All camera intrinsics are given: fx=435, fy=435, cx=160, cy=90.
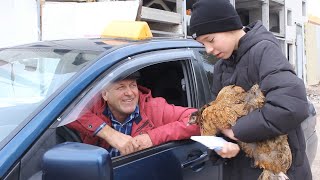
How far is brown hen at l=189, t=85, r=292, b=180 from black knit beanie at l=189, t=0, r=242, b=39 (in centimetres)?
A: 26

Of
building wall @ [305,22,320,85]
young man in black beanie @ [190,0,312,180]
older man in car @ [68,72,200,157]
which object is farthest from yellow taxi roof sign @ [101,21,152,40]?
building wall @ [305,22,320,85]

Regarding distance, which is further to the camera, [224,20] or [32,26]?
[32,26]

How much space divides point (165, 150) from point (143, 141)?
141 mm

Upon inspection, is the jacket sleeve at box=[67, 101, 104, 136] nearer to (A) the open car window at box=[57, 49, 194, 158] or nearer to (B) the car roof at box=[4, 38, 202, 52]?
(A) the open car window at box=[57, 49, 194, 158]

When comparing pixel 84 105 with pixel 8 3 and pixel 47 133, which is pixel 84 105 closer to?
pixel 47 133

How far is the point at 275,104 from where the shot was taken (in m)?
1.66

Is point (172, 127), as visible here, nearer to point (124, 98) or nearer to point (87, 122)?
point (124, 98)

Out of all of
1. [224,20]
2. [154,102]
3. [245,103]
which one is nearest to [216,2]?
[224,20]

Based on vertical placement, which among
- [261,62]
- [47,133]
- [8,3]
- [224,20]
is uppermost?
[8,3]

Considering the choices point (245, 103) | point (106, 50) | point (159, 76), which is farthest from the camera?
point (159, 76)

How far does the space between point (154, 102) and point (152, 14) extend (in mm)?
5873

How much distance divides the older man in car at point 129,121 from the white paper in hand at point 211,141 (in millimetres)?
438

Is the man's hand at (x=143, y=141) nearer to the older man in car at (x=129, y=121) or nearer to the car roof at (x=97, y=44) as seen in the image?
the older man in car at (x=129, y=121)

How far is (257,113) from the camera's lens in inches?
67.7
